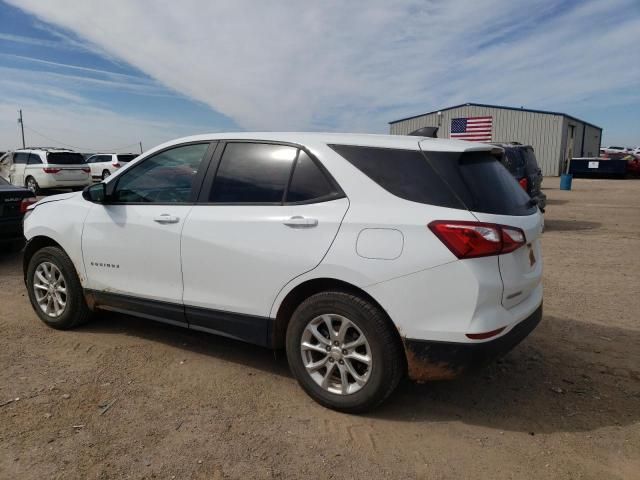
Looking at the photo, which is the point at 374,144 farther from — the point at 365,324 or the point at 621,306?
the point at 621,306

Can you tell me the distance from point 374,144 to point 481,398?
1858 mm

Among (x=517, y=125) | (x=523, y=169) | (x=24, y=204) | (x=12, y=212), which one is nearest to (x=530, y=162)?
(x=523, y=169)

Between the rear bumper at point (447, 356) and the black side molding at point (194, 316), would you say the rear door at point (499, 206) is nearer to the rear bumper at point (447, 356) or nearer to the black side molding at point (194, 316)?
the rear bumper at point (447, 356)

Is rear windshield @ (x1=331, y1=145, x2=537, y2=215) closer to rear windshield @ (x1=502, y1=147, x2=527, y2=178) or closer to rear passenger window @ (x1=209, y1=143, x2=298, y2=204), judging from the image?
rear passenger window @ (x1=209, y1=143, x2=298, y2=204)

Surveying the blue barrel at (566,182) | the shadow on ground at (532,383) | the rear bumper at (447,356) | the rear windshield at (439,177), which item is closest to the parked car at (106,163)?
the blue barrel at (566,182)

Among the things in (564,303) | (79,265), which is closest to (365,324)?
(79,265)

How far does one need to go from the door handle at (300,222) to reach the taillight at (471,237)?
0.73m

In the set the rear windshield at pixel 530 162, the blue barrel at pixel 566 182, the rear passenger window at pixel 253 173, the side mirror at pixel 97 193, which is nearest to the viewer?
the rear passenger window at pixel 253 173

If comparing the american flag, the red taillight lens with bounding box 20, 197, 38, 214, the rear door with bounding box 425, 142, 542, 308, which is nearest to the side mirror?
the rear door with bounding box 425, 142, 542, 308

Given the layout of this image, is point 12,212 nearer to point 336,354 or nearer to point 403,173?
point 336,354

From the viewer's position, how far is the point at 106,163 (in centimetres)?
2781

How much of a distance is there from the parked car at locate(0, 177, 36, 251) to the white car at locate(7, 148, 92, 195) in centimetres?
1135

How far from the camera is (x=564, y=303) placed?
214 inches

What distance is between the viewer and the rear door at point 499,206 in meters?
2.84
